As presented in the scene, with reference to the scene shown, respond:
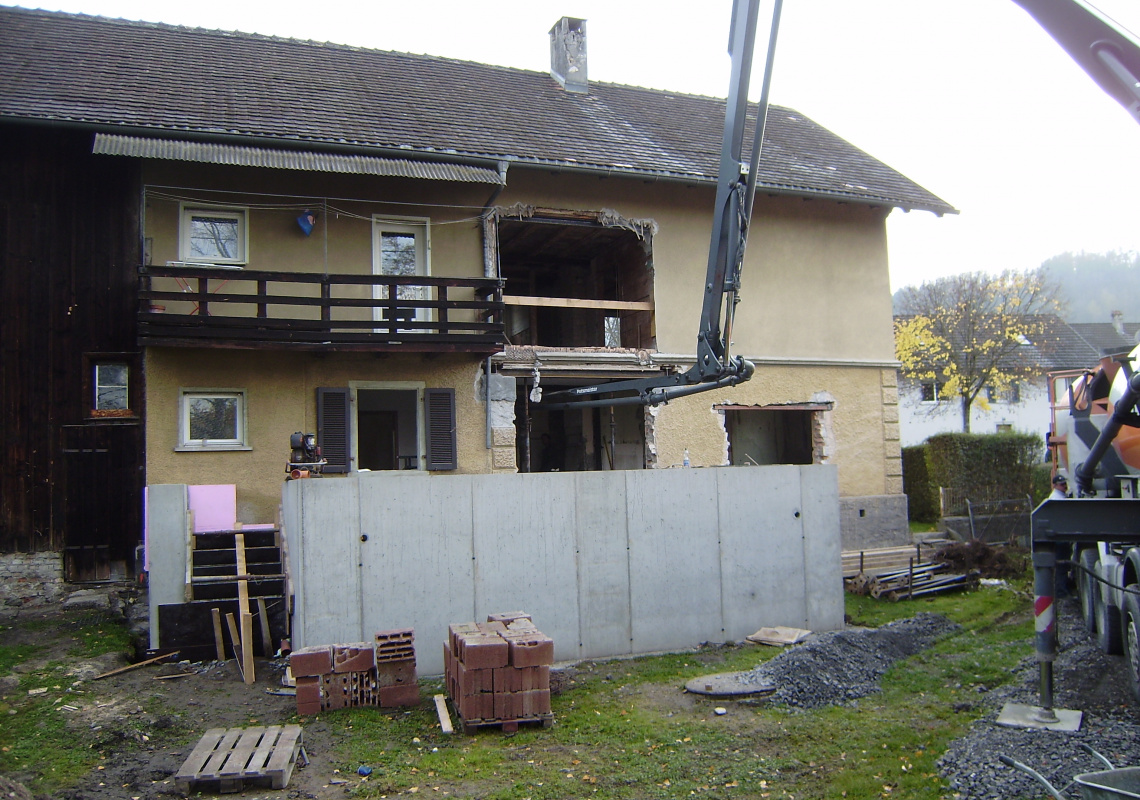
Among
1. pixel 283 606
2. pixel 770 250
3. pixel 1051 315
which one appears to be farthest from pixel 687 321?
pixel 1051 315

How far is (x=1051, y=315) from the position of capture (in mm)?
41625

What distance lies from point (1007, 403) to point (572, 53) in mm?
30708

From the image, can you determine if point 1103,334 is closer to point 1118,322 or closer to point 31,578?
point 1118,322

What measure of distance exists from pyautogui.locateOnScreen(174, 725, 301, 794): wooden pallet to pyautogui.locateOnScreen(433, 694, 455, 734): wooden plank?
138 centimetres

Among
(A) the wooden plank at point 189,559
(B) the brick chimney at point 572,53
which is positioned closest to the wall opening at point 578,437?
A: (A) the wooden plank at point 189,559

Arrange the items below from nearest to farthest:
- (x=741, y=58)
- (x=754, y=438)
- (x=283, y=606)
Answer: (x=741, y=58), (x=283, y=606), (x=754, y=438)

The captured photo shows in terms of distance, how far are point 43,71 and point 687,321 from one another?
12.5 metres

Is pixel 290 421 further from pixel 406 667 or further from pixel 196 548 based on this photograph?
pixel 406 667

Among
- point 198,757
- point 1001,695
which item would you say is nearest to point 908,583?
point 1001,695

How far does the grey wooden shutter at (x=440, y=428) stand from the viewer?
15508 millimetres

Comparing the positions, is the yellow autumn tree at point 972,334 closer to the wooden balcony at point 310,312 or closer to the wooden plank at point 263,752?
the wooden balcony at point 310,312

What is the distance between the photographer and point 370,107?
16.5 metres

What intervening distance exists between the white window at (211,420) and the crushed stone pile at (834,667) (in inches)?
361

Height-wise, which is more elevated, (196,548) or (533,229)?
(533,229)
